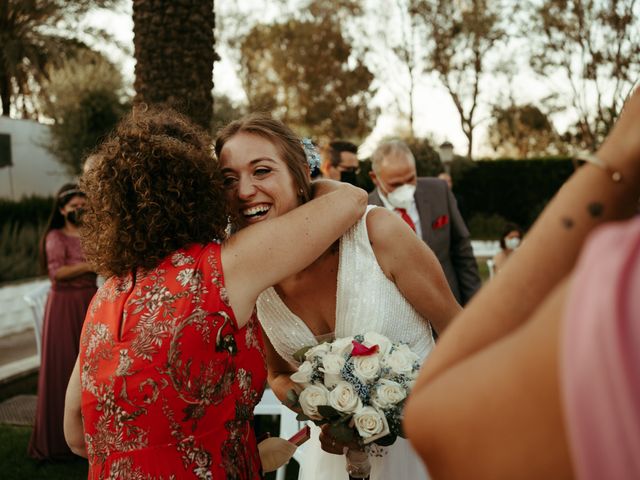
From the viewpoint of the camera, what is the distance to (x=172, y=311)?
1.88 meters

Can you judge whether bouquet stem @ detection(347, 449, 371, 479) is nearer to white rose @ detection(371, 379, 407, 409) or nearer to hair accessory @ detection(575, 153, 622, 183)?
white rose @ detection(371, 379, 407, 409)

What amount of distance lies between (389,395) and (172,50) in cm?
479

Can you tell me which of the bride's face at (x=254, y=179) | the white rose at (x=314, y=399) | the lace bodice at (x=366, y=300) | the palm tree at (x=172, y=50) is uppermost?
the palm tree at (x=172, y=50)

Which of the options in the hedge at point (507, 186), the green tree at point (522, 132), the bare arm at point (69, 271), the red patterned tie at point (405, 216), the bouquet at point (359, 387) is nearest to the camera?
the bouquet at point (359, 387)

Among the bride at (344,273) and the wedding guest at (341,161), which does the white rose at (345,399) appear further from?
the wedding guest at (341,161)

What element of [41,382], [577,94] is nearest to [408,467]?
[41,382]

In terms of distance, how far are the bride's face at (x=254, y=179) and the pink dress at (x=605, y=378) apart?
1878 millimetres

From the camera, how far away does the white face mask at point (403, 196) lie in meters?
5.44

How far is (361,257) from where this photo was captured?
2.57 m

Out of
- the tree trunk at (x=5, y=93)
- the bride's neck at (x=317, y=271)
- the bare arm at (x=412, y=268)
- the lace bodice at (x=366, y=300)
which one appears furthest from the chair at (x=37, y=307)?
the tree trunk at (x=5, y=93)

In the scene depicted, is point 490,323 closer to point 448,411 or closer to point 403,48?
point 448,411

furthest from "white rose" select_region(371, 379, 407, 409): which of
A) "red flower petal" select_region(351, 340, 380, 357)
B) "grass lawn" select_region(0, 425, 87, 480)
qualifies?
"grass lawn" select_region(0, 425, 87, 480)

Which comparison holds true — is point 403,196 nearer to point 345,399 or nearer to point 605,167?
point 345,399

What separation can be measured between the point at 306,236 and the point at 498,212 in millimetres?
25199
